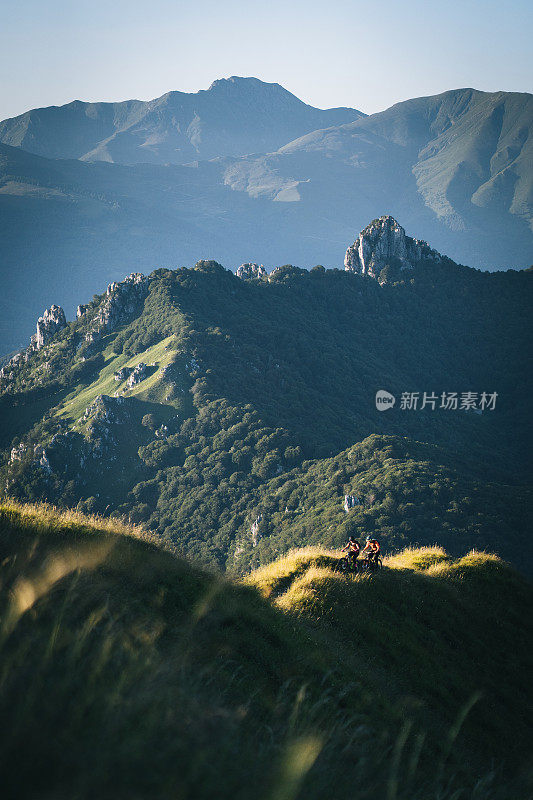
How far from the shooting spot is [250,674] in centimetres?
959

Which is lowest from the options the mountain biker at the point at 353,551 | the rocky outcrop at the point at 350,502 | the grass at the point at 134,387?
the rocky outcrop at the point at 350,502

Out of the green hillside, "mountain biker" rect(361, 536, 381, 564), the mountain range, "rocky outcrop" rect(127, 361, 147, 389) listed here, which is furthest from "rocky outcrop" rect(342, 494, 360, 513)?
"mountain biker" rect(361, 536, 381, 564)

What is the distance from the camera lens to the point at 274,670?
406 inches

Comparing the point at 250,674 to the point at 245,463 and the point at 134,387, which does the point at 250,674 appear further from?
the point at 134,387

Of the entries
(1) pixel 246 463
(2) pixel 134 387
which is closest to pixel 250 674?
(1) pixel 246 463

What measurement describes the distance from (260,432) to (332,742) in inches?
5695

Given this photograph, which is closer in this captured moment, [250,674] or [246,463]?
[250,674]

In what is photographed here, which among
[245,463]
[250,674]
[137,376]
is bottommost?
[245,463]

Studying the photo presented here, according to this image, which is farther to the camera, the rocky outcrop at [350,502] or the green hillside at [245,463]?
the rocky outcrop at [350,502]

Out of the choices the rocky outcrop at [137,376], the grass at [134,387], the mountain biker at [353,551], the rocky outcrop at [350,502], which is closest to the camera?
the mountain biker at [353,551]

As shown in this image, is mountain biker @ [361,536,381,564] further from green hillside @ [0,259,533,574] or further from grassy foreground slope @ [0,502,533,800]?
green hillside @ [0,259,533,574]

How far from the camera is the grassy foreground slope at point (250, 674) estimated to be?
14.9 feet

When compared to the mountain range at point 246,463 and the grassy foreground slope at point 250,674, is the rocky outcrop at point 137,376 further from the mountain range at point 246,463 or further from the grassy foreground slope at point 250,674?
the grassy foreground slope at point 250,674

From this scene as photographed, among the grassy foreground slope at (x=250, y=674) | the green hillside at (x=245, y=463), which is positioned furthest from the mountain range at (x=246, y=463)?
the grassy foreground slope at (x=250, y=674)
